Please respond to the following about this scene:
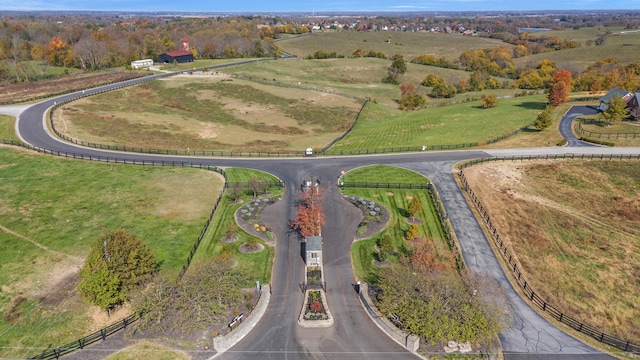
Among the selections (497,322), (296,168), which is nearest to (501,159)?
(296,168)

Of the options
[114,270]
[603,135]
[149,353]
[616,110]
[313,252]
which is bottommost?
[149,353]

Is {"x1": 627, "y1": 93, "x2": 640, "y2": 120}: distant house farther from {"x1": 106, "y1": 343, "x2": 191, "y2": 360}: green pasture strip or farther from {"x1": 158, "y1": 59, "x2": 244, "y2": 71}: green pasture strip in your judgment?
{"x1": 158, "y1": 59, "x2": 244, "y2": 71}: green pasture strip

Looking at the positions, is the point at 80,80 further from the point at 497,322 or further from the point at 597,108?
the point at 597,108

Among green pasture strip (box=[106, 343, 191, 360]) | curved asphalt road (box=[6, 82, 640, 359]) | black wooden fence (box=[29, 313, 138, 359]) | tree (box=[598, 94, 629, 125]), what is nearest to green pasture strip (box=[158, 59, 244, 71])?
curved asphalt road (box=[6, 82, 640, 359])

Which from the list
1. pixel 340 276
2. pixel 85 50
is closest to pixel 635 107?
pixel 340 276

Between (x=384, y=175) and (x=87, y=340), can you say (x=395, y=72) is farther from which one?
(x=87, y=340)

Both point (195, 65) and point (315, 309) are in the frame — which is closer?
point (315, 309)
